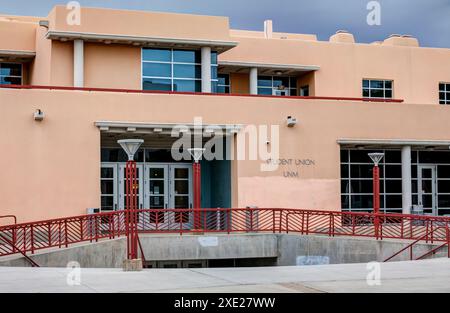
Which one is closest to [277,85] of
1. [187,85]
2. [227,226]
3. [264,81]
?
[264,81]

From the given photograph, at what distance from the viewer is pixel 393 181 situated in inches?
1258

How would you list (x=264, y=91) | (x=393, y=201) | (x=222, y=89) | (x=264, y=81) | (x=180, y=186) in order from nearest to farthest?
(x=180, y=186) → (x=393, y=201) → (x=222, y=89) → (x=264, y=91) → (x=264, y=81)

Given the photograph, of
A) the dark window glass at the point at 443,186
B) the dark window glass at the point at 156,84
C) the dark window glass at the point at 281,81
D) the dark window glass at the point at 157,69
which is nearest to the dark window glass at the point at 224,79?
the dark window glass at the point at 281,81

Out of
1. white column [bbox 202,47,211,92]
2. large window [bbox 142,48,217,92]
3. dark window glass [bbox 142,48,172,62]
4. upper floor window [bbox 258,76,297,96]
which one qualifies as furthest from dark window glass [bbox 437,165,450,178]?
dark window glass [bbox 142,48,172,62]

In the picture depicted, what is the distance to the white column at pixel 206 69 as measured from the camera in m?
30.6

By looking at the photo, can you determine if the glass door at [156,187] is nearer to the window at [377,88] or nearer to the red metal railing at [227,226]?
the red metal railing at [227,226]

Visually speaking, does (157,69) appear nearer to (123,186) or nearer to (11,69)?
(123,186)

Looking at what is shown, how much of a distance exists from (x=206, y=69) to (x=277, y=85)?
6640mm

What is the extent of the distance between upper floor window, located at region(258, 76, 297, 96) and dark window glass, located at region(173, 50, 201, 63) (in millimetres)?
5371

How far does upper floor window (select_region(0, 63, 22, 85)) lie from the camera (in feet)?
110

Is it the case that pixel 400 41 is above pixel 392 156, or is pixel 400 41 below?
above

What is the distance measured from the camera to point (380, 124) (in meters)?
29.4
